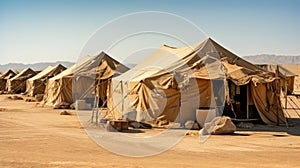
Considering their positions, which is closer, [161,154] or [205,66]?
[161,154]

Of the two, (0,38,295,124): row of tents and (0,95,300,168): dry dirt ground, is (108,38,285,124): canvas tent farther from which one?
(0,95,300,168): dry dirt ground

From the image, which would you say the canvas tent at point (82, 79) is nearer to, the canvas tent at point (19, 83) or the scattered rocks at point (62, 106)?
the scattered rocks at point (62, 106)

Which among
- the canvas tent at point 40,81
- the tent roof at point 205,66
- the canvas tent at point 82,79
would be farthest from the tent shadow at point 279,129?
the canvas tent at point 40,81

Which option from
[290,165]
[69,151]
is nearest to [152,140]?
[69,151]

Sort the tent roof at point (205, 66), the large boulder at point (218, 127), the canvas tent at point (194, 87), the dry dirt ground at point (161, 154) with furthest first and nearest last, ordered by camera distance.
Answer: the tent roof at point (205, 66) < the canvas tent at point (194, 87) < the large boulder at point (218, 127) < the dry dirt ground at point (161, 154)

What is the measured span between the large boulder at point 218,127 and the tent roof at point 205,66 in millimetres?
2949

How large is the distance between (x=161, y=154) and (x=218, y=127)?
5.20 meters

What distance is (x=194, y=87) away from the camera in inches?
A: 808

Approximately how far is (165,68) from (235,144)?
25.3 feet

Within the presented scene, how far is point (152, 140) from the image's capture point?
632 inches

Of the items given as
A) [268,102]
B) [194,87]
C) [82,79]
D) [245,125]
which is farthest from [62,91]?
[245,125]

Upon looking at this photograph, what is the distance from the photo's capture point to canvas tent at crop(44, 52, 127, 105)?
32594 mm

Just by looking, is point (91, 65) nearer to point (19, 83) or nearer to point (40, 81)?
point (40, 81)

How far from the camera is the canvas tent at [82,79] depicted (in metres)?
32.6
